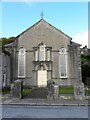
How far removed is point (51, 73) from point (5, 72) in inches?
267

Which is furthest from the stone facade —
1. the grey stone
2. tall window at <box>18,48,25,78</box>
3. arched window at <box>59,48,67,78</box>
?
the grey stone

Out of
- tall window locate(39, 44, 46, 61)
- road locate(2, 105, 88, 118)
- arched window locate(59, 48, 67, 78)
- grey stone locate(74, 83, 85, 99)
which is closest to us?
road locate(2, 105, 88, 118)

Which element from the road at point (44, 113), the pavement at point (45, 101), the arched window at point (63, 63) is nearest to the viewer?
the road at point (44, 113)

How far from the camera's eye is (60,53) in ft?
120

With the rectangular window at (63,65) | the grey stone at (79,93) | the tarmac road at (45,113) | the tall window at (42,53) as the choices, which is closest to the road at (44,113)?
the tarmac road at (45,113)

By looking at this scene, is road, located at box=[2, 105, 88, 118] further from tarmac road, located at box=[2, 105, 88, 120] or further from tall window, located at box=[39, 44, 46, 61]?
tall window, located at box=[39, 44, 46, 61]

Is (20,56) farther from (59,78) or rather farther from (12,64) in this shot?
(59,78)

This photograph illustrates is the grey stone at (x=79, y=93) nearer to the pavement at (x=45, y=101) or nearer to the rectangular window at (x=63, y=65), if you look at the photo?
the pavement at (x=45, y=101)

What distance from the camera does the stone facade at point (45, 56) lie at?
36.3 m

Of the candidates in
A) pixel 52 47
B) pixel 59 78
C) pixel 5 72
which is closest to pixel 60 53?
pixel 52 47

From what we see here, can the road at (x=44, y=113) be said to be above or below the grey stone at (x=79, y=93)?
below

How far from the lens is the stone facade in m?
36.3

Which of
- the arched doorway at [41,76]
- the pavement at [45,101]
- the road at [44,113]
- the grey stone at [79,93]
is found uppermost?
the arched doorway at [41,76]

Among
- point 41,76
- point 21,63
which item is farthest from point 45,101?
point 21,63
